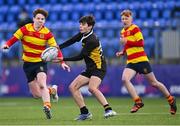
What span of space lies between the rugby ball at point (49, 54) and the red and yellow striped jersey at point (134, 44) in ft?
7.57

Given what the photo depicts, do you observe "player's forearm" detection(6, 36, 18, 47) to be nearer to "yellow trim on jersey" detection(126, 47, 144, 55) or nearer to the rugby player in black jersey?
the rugby player in black jersey

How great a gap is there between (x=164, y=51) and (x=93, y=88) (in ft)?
33.3

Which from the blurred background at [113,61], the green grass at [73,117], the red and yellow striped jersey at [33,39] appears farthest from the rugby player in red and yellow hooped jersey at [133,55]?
the blurred background at [113,61]

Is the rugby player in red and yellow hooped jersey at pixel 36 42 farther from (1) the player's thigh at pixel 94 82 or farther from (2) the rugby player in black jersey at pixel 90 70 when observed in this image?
(1) the player's thigh at pixel 94 82

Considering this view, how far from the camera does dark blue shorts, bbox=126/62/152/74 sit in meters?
16.1

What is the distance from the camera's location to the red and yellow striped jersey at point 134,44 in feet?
53.2

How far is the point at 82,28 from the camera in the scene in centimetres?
1423

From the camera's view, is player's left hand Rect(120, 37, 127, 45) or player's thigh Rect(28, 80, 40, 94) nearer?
player's thigh Rect(28, 80, 40, 94)

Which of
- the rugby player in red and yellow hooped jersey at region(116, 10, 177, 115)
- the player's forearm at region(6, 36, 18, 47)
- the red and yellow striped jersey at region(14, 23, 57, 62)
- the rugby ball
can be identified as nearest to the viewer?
the rugby ball

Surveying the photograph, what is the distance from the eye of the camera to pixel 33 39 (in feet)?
49.5

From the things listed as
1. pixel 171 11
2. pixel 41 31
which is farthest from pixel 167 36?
pixel 41 31

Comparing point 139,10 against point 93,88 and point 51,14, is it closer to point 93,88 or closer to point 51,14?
point 51,14

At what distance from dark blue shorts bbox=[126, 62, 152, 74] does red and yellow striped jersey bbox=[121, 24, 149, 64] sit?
88 millimetres

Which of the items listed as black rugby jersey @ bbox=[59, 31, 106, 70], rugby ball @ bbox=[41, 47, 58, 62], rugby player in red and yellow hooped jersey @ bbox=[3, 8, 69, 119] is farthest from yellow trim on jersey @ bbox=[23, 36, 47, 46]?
black rugby jersey @ bbox=[59, 31, 106, 70]
